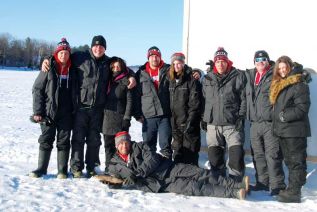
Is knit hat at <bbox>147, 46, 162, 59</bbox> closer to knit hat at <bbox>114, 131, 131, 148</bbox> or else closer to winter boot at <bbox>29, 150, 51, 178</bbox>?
knit hat at <bbox>114, 131, 131, 148</bbox>

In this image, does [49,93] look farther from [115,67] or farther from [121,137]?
[121,137]

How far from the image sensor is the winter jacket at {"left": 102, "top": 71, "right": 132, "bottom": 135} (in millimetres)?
5750

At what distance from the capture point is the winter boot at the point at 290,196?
15.9 feet

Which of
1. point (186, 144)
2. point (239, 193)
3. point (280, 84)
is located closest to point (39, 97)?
point (186, 144)

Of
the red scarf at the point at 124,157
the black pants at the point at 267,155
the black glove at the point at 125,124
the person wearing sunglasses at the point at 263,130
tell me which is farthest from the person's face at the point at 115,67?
the black pants at the point at 267,155

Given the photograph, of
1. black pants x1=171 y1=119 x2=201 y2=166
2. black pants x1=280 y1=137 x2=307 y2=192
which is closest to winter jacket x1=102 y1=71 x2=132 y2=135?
black pants x1=171 y1=119 x2=201 y2=166

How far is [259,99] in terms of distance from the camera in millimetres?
5414

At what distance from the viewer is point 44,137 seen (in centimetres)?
558

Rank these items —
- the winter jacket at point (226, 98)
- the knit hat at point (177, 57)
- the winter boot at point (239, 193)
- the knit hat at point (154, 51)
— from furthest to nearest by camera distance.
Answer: the knit hat at point (154, 51) < the knit hat at point (177, 57) < the winter jacket at point (226, 98) < the winter boot at point (239, 193)

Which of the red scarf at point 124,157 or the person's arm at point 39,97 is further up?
the person's arm at point 39,97

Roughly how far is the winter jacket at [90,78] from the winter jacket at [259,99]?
2.06 meters

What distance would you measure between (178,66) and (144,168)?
5.28ft

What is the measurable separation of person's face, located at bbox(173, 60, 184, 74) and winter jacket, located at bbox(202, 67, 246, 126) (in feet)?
1.47

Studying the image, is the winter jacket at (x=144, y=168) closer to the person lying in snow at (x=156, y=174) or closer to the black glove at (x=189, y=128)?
the person lying in snow at (x=156, y=174)
